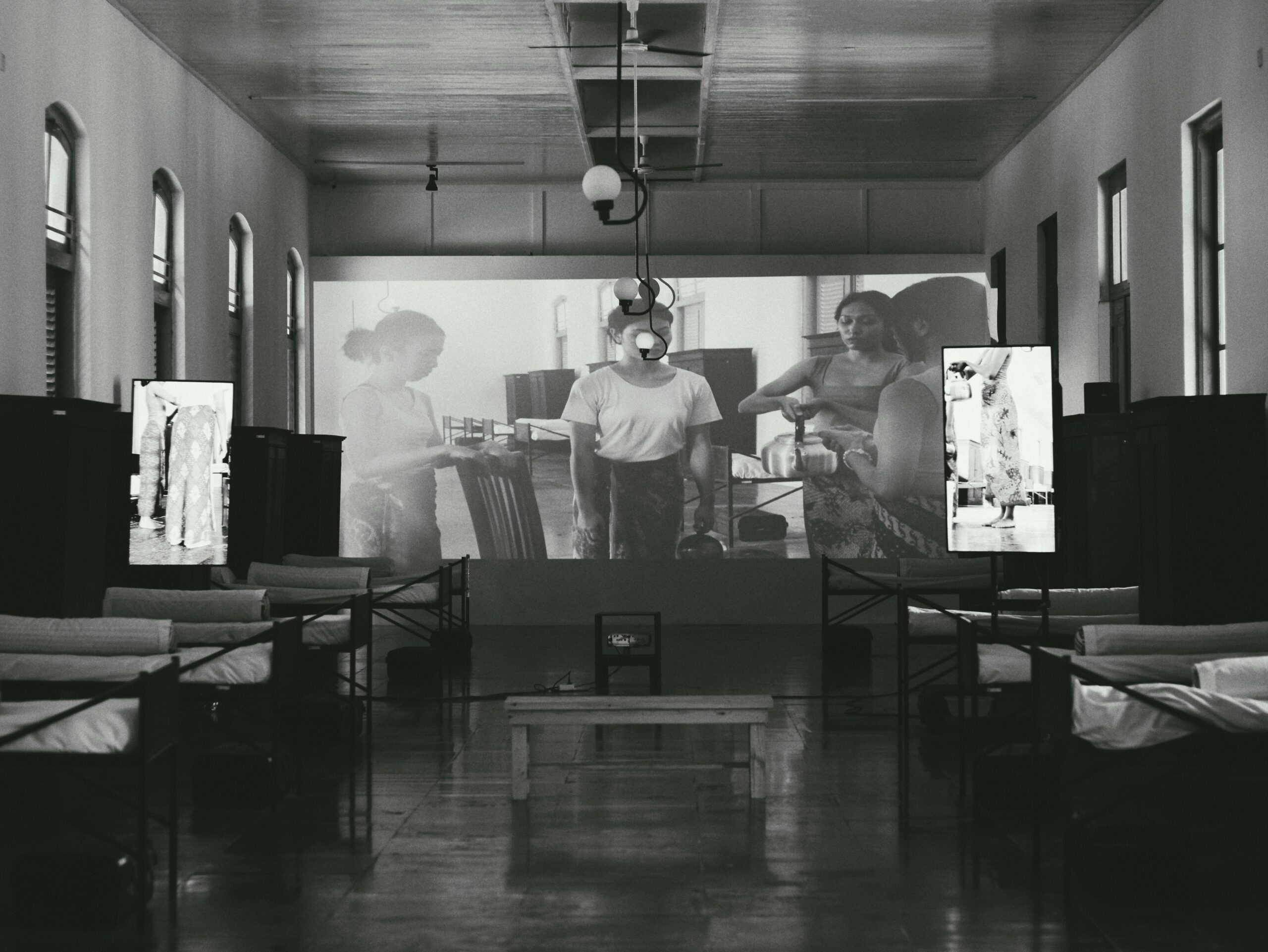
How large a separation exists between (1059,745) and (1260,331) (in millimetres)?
2979

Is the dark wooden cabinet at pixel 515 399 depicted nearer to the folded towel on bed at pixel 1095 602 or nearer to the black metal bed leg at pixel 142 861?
the folded towel on bed at pixel 1095 602

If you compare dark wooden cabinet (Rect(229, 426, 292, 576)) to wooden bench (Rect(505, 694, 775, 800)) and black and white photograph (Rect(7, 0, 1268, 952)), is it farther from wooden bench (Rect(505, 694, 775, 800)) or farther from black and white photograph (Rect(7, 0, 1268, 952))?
wooden bench (Rect(505, 694, 775, 800))

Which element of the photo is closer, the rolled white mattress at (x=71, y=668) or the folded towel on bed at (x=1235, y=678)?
the folded towel on bed at (x=1235, y=678)

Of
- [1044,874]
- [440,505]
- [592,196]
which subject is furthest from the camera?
[440,505]

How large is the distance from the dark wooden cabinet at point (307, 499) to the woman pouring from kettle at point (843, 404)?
15.3 ft

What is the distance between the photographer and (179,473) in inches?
360

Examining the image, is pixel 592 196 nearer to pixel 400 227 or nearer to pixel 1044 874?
pixel 1044 874

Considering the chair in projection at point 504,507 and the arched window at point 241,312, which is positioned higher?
the arched window at point 241,312

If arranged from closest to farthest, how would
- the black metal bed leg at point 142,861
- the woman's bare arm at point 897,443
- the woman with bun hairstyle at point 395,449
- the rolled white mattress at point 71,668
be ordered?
the black metal bed leg at point 142,861
the rolled white mattress at point 71,668
the woman's bare arm at point 897,443
the woman with bun hairstyle at point 395,449

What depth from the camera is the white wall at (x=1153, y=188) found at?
8.02 meters

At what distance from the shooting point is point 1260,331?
792cm

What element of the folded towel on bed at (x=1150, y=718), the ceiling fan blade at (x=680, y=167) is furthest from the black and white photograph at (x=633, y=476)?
the ceiling fan blade at (x=680, y=167)

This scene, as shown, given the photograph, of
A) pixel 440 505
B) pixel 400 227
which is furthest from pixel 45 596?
pixel 400 227

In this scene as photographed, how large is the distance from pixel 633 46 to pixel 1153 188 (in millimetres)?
3619
